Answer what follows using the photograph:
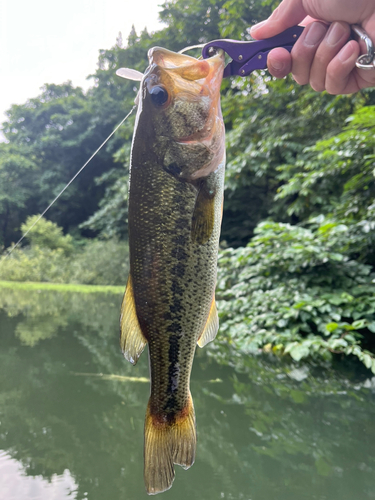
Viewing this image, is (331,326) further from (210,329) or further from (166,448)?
(166,448)

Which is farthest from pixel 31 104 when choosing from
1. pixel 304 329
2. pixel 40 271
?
pixel 304 329

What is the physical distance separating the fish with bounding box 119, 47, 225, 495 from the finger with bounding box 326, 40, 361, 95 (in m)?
0.50

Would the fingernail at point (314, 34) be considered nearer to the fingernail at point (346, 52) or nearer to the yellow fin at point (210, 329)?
the fingernail at point (346, 52)

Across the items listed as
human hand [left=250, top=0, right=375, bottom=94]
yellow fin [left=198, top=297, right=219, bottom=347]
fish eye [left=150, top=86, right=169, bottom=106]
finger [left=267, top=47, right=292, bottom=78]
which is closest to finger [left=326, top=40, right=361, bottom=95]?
human hand [left=250, top=0, right=375, bottom=94]

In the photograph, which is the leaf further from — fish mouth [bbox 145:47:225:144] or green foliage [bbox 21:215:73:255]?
green foliage [bbox 21:215:73:255]

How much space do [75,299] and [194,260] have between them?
320 inches

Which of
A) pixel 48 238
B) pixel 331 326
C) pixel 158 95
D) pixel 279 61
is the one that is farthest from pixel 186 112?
pixel 48 238

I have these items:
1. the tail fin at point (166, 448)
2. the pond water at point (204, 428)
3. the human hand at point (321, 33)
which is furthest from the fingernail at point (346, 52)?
the pond water at point (204, 428)

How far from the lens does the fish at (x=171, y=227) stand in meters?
0.84

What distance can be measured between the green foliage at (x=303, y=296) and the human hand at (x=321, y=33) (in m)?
2.31

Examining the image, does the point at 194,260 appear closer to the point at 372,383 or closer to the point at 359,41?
the point at 359,41

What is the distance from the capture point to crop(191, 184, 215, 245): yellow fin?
856 millimetres

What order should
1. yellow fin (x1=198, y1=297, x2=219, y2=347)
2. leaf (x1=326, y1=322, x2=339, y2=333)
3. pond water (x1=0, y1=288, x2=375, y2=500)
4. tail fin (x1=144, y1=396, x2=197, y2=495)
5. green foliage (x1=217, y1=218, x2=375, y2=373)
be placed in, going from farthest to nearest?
green foliage (x1=217, y1=218, x2=375, y2=373), leaf (x1=326, y1=322, x2=339, y2=333), pond water (x1=0, y1=288, x2=375, y2=500), yellow fin (x1=198, y1=297, x2=219, y2=347), tail fin (x1=144, y1=396, x2=197, y2=495)

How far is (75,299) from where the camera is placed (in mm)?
8562
